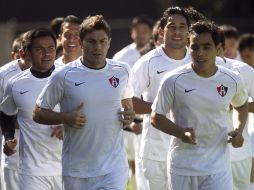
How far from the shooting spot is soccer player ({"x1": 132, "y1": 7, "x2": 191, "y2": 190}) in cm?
1109

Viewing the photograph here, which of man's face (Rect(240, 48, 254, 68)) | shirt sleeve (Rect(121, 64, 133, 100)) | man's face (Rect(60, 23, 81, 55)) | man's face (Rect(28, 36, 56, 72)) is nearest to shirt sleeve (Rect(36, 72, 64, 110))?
shirt sleeve (Rect(121, 64, 133, 100))

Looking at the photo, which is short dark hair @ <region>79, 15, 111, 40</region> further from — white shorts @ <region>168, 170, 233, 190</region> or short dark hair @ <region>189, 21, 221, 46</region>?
white shorts @ <region>168, 170, 233, 190</region>

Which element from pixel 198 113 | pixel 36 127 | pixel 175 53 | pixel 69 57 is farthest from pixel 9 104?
pixel 198 113

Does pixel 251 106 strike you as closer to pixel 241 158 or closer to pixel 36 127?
pixel 241 158

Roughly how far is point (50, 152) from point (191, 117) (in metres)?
1.84

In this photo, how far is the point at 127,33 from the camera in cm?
2975

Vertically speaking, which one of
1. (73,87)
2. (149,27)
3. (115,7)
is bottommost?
(115,7)

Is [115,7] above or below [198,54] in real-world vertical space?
below

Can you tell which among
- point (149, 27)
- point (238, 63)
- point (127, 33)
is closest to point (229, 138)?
point (238, 63)

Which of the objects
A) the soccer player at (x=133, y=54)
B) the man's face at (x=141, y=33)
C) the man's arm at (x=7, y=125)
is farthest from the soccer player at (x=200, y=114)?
the man's face at (x=141, y=33)

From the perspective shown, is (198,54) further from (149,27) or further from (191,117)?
(149,27)

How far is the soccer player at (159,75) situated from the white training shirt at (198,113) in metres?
1.56

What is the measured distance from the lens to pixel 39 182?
34.4 feet

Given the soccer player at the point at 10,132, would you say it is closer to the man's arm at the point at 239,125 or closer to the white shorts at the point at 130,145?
the man's arm at the point at 239,125
